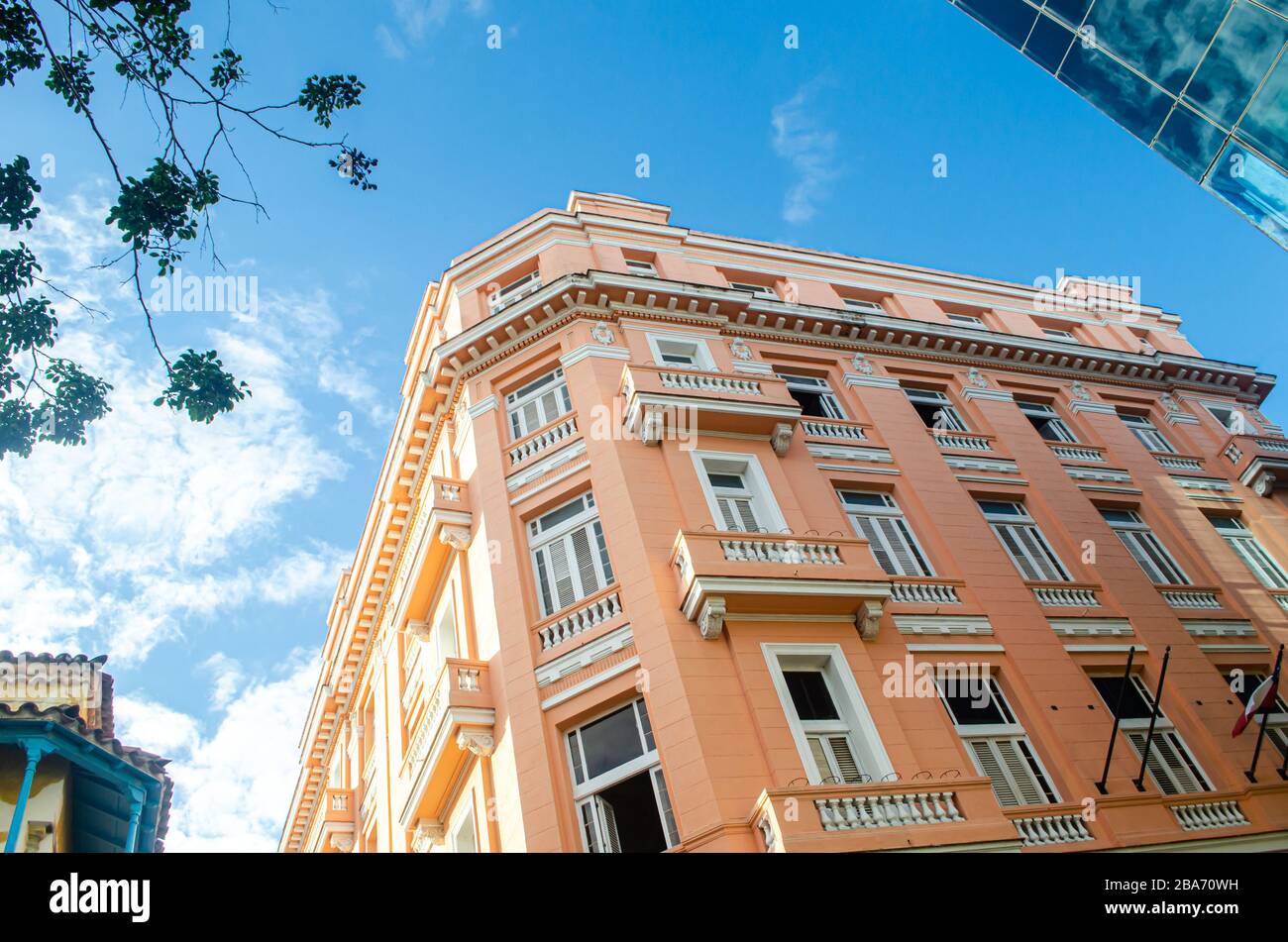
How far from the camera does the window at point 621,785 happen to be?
13141 millimetres

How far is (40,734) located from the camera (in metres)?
11.8

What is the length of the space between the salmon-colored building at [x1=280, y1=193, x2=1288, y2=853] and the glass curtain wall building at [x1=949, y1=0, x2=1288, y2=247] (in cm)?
796

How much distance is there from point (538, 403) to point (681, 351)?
3687mm

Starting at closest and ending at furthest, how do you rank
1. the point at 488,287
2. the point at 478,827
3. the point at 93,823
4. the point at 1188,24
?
the point at 1188,24
the point at 93,823
the point at 478,827
the point at 488,287

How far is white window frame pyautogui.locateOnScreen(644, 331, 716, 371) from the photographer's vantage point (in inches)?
814

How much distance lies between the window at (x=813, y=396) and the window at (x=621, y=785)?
10.2m

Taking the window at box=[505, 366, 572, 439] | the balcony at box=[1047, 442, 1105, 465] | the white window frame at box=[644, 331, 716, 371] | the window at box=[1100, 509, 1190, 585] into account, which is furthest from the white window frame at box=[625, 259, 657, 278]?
the window at box=[1100, 509, 1190, 585]

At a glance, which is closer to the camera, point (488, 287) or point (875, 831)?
point (875, 831)

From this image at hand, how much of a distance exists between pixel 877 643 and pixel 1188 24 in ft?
33.1

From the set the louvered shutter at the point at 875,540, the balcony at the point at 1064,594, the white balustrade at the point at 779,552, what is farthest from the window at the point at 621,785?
the balcony at the point at 1064,594

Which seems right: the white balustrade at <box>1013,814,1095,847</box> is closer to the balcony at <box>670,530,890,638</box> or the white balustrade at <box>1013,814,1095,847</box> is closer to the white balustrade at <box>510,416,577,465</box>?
the balcony at <box>670,530,890,638</box>

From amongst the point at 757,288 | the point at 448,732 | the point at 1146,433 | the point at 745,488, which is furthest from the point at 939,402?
the point at 448,732
